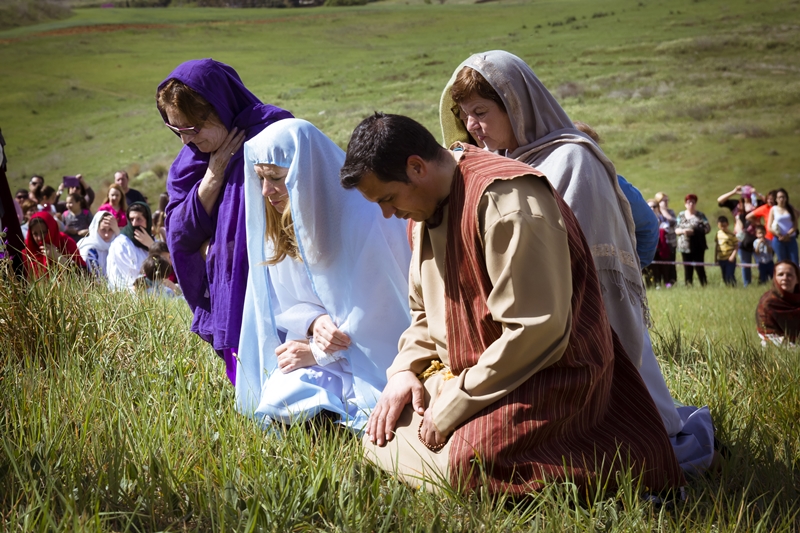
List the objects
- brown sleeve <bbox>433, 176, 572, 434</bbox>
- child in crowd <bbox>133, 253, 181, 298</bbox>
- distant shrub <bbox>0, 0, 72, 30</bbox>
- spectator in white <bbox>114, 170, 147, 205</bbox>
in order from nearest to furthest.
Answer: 1. brown sleeve <bbox>433, 176, 572, 434</bbox>
2. child in crowd <bbox>133, 253, 181, 298</bbox>
3. spectator in white <bbox>114, 170, 147, 205</bbox>
4. distant shrub <bbox>0, 0, 72, 30</bbox>

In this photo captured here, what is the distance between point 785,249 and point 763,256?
444 millimetres

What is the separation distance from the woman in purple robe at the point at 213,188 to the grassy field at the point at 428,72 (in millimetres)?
19291

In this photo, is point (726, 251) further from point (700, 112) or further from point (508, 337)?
point (700, 112)

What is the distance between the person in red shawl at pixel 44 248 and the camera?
13.8ft

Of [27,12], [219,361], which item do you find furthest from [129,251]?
[27,12]

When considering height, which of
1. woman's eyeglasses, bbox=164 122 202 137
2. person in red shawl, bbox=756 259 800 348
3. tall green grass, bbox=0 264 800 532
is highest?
woman's eyeglasses, bbox=164 122 202 137

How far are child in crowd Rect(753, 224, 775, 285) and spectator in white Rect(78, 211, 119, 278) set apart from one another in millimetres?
9219

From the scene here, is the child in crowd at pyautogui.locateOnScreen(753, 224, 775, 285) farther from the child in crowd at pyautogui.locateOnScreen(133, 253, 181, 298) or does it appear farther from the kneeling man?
the kneeling man

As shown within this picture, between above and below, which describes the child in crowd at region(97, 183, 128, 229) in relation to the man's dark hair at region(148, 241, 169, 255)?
above

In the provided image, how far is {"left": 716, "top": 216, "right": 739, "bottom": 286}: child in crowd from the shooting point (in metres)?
11.9

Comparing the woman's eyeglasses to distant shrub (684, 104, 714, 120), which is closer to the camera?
the woman's eyeglasses

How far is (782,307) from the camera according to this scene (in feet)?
22.5

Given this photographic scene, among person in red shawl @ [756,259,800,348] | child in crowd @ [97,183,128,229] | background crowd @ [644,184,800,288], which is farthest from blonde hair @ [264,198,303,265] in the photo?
background crowd @ [644,184,800,288]

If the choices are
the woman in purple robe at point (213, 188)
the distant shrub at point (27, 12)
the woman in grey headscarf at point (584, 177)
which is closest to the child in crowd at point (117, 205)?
the woman in purple robe at point (213, 188)
